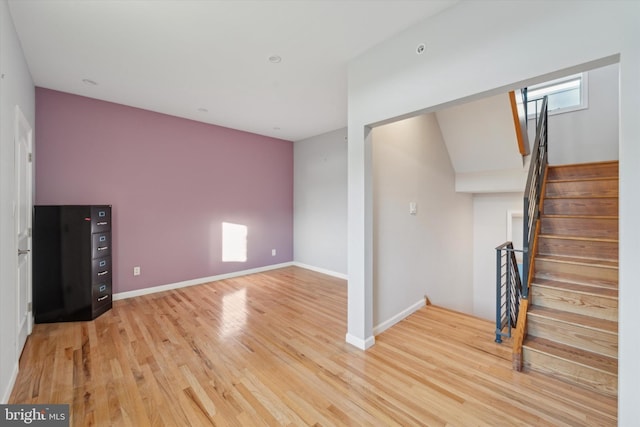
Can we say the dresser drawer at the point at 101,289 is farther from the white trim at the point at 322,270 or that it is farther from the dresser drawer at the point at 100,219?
the white trim at the point at 322,270

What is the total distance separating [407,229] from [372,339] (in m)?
1.34

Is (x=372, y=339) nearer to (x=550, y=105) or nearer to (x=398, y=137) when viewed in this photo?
(x=398, y=137)

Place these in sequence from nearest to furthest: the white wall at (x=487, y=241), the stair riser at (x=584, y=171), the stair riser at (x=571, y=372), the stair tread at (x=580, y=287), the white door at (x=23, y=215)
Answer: the stair riser at (x=571, y=372) → the stair tread at (x=580, y=287) → the white door at (x=23, y=215) → the stair riser at (x=584, y=171) → the white wall at (x=487, y=241)

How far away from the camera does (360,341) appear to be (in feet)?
8.29

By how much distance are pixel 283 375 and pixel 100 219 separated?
2.95m

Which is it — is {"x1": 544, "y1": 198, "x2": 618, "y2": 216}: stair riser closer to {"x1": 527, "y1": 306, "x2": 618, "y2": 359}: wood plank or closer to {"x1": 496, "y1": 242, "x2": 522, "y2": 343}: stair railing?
{"x1": 496, "y1": 242, "x2": 522, "y2": 343}: stair railing

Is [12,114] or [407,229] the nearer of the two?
[12,114]

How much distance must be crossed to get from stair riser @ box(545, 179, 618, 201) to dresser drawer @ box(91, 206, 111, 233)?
5422 millimetres

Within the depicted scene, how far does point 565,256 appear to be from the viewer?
8.96 ft

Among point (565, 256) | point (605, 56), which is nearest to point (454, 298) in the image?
point (565, 256)

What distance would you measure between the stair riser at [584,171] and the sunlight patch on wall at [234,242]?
4.78 m

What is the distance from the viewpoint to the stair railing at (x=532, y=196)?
2387mm

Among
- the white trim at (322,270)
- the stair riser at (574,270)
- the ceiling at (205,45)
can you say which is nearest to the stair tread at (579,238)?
the stair riser at (574,270)

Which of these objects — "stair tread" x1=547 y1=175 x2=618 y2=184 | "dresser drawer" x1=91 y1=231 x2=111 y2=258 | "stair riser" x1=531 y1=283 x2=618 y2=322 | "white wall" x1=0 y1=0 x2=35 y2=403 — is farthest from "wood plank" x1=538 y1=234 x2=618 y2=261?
"dresser drawer" x1=91 y1=231 x2=111 y2=258
